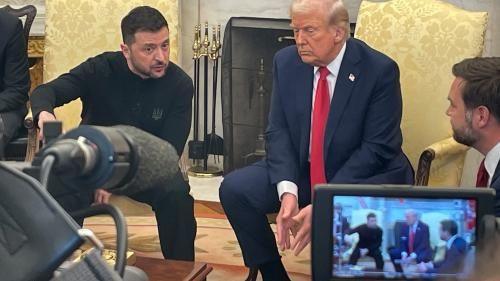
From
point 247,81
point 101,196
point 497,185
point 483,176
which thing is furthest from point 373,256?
point 247,81

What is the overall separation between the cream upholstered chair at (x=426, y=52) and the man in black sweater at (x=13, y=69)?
1.34 m

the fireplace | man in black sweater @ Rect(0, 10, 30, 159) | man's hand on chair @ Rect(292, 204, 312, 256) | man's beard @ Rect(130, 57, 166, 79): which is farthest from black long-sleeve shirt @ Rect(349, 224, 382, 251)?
the fireplace

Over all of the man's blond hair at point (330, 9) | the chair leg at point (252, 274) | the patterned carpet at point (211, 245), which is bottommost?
the patterned carpet at point (211, 245)

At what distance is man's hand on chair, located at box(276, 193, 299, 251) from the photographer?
2467mm

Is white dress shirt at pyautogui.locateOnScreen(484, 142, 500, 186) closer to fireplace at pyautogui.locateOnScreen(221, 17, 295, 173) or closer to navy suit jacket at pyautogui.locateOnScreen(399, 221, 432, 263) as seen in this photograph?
navy suit jacket at pyautogui.locateOnScreen(399, 221, 432, 263)

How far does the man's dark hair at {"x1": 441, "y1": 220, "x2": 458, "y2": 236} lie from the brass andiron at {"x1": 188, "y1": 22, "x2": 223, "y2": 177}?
8.53ft

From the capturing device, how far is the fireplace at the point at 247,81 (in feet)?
13.8

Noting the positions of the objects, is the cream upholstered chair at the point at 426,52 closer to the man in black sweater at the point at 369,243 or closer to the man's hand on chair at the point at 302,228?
the man's hand on chair at the point at 302,228

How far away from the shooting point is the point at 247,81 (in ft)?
14.0

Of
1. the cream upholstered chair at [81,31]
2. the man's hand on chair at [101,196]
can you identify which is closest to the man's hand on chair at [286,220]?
the cream upholstered chair at [81,31]

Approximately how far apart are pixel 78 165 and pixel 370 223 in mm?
1338

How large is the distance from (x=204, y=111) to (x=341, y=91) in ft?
6.17

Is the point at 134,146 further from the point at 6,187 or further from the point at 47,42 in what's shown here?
the point at 47,42

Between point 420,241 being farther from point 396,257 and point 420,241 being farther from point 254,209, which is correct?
Result: point 254,209
